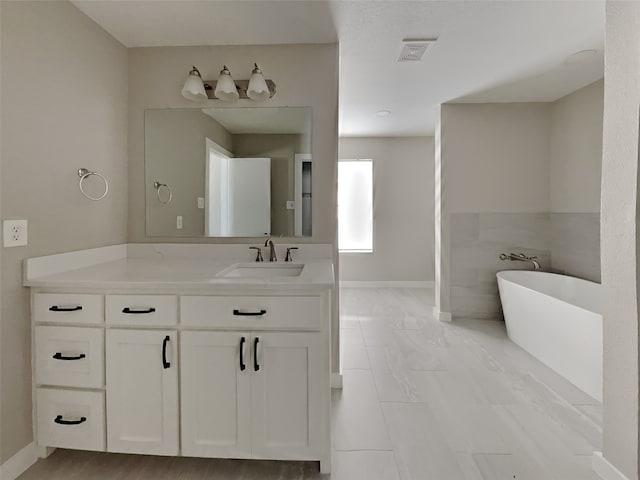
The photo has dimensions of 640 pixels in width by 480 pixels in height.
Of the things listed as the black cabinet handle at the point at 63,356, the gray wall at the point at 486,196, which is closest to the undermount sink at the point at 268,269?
the black cabinet handle at the point at 63,356

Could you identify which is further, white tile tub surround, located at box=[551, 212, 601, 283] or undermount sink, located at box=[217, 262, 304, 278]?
white tile tub surround, located at box=[551, 212, 601, 283]

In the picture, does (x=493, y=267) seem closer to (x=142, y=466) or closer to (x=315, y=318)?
(x=315, y=318)

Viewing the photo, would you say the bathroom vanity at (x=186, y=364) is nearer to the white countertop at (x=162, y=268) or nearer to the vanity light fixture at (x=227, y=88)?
the white countertop at (x=162, y=268)

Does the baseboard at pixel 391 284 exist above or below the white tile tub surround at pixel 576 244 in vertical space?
below

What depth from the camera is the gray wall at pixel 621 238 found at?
1535 millimetres

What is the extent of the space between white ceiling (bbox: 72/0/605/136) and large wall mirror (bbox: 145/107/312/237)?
49cm

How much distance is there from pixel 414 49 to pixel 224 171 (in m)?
1.59

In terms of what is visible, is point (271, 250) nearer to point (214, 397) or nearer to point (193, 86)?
point (214, 397)

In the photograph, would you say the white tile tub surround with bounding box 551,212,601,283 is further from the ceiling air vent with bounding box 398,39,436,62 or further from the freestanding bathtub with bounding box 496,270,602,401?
the ceiling air vent with bounding box 398,39,436,62

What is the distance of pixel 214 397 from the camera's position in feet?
5.52

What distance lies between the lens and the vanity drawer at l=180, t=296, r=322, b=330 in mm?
1664

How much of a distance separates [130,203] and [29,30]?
43.9 inches

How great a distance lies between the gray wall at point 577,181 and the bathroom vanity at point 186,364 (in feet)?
10.2

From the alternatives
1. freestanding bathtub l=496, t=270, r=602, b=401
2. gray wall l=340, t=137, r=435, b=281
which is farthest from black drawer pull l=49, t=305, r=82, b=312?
gray wall l=340, t=137, r=435, b=281
